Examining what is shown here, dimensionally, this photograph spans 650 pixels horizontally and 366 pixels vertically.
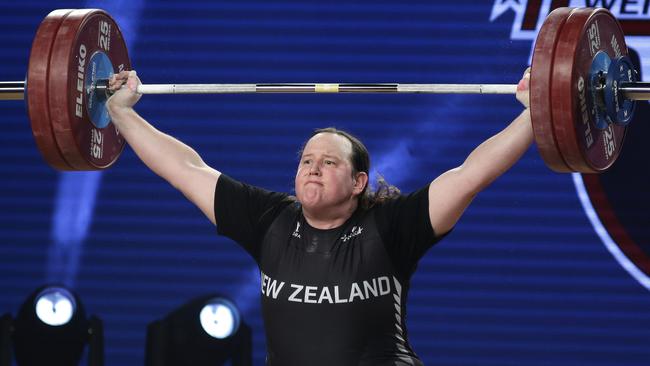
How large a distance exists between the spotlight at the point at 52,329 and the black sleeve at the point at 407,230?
1.79m

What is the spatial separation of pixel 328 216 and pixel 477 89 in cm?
54

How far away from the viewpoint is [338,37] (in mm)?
4836

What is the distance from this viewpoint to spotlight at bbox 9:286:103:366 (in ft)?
14.8

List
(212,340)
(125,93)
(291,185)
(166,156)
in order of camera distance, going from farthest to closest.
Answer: (291,185)
(212,340)
(125,93)
(166,156)

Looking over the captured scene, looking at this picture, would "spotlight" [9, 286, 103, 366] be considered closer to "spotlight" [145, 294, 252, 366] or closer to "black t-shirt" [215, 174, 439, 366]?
"spotlight" [145, 294, 252, 366]

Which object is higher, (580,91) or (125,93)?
(125,93)

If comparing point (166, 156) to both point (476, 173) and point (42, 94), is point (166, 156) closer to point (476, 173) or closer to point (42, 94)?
point (42, 94)

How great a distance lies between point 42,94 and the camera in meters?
3.35

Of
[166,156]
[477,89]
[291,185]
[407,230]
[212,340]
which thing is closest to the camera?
[407,230]

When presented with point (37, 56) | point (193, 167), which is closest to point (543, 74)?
point (193, 167)

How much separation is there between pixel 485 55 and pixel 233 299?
144cm

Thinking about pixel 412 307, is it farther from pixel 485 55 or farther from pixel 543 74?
pixel 543 74

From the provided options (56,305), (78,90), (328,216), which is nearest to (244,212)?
(328,216)

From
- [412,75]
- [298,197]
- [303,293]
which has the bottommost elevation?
[303,293]
